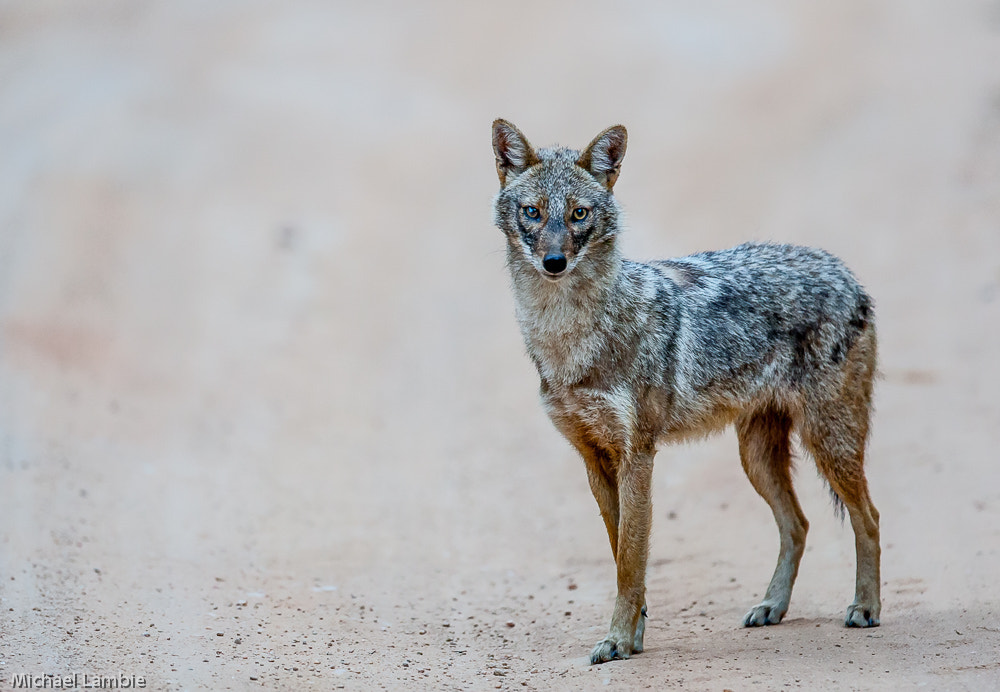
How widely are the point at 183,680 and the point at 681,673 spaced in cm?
266

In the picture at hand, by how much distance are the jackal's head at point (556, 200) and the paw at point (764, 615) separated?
2.63 metres

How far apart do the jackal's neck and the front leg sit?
0.65 meters

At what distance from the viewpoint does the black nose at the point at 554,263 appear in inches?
249

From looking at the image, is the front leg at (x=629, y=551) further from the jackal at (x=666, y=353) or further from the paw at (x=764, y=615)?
Result: the paw at (x=764, y=615)

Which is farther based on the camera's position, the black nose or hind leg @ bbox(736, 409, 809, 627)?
hind leg @ bbox(736, 409, 809, 627)

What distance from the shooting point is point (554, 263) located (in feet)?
20.7

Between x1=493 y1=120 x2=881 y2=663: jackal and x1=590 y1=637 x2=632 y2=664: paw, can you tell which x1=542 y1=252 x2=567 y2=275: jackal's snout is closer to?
x1=493 y1=120 x2=881 y2=663: jackal

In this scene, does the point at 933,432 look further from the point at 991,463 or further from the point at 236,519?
the point at 236,519

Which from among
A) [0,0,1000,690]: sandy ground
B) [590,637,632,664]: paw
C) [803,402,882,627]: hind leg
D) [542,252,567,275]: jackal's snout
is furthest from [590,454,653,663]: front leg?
[803,402,882,627]: hind leg

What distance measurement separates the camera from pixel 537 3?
2400cm

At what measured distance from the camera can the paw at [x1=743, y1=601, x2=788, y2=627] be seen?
743 cm

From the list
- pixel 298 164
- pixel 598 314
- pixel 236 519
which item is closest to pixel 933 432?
pixel 598 314
